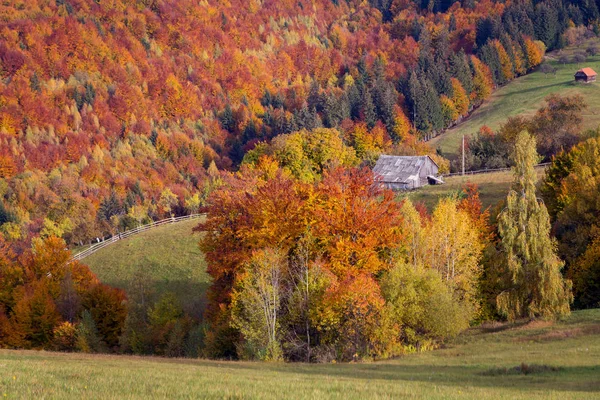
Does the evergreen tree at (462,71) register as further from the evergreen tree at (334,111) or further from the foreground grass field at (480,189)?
the foreground grass field at (480,189)

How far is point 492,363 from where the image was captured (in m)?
31.8

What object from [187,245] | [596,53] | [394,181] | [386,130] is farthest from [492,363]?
[596,53]

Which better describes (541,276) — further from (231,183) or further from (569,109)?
(569,109)

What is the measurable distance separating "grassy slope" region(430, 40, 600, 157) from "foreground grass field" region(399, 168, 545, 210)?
127ft

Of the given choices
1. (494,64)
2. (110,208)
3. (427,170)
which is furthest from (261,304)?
(494,64)

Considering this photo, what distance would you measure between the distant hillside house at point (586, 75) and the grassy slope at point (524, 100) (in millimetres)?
1597

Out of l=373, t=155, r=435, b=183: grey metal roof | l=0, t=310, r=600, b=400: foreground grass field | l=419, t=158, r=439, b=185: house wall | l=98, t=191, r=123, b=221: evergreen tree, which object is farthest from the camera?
l=98, t=191, r=123, b=221: evergreen tree

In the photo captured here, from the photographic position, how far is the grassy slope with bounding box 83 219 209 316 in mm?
70312

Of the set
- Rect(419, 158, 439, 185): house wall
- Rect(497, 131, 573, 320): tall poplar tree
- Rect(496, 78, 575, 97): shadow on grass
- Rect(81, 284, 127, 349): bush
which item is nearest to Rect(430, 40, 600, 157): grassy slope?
Rect(496, 78, 575, 97): shadow on grass

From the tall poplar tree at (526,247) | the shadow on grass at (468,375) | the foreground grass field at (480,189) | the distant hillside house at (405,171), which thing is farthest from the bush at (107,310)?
the distant hillside house at (405,171)

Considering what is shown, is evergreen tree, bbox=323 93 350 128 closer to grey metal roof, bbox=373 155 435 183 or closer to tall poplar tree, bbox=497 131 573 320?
grey metal roof, bbox=373 155 435 183

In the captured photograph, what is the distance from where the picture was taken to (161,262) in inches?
3000

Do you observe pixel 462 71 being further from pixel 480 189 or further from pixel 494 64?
pixel 480 189

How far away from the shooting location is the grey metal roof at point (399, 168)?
96.0 m
